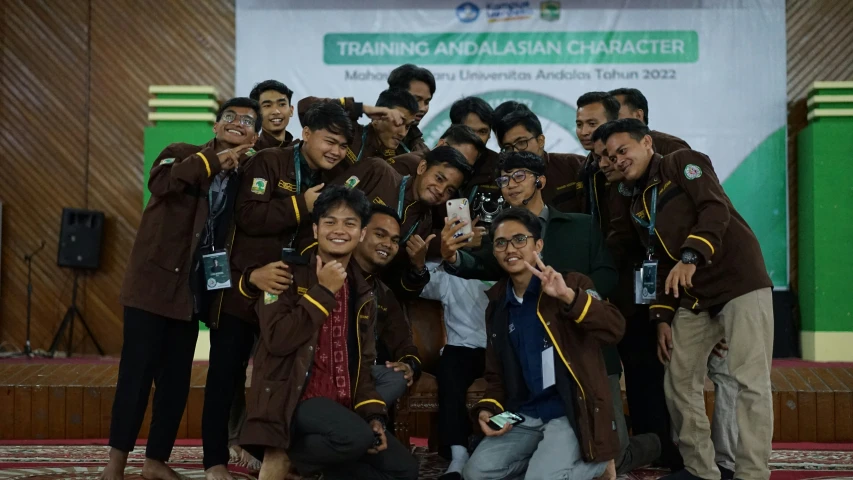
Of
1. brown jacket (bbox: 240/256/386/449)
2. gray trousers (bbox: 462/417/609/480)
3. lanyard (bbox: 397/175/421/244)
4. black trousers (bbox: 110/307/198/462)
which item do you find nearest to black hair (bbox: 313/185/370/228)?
brown jacket (bbox: 240/256/386/449)

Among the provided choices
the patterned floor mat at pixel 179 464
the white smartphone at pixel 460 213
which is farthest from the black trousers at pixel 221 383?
the white smartphone at pixel 460 213

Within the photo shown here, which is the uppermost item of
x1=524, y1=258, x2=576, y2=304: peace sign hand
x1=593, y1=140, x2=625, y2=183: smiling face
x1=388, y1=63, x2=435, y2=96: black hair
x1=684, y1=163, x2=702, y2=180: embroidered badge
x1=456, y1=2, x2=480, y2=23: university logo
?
x1=456, y1=2, x2=480, y2=23: university logo

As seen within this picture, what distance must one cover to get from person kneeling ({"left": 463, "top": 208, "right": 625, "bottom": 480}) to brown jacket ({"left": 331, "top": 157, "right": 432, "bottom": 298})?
55 centimetres

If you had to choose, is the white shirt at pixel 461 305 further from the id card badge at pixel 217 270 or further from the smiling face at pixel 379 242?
the id card badge at pixel 217 270

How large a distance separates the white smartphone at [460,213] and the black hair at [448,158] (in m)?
0.20

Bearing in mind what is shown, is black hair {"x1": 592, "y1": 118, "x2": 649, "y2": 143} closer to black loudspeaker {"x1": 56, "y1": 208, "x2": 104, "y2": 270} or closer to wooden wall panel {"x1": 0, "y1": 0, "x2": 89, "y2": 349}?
black loudspeaker {"x1": 56, "y1": 208, "x2": 104, "y2": 270}

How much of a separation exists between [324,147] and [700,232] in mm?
1628

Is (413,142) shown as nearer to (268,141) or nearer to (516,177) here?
(268,141)

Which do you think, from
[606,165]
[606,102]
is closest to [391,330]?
[606,165]

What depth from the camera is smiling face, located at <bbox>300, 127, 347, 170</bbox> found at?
3.97m

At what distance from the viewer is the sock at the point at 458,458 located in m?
3.94

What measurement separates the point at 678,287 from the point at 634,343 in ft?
2.15

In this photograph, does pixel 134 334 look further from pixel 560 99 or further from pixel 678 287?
pixel 560 99

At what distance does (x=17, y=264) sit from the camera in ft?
28.4
